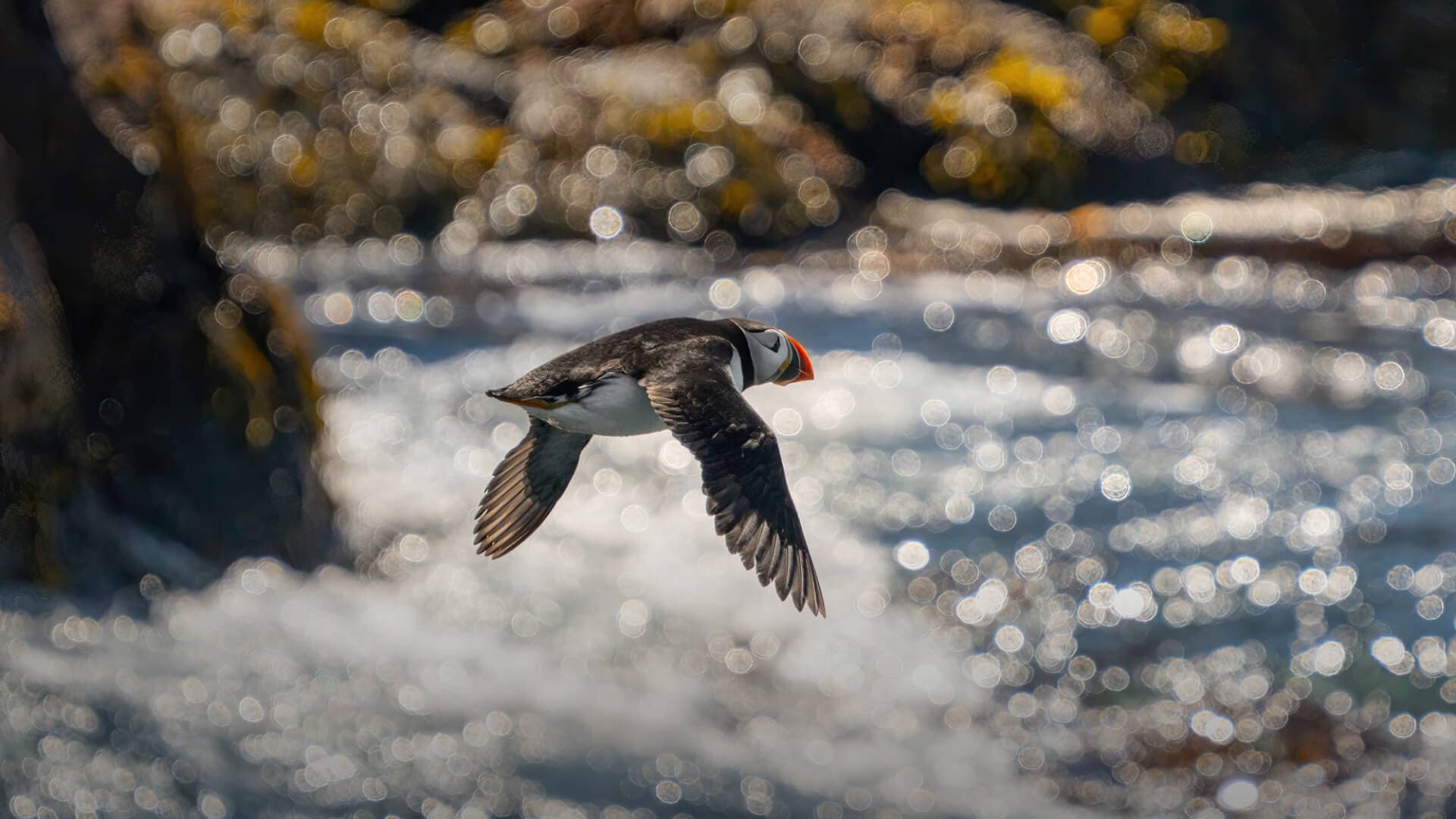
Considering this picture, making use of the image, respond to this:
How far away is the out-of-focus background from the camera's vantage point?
7.28 meters

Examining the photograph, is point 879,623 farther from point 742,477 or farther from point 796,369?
point 742,477

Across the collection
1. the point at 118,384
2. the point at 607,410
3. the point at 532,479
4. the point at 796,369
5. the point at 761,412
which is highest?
the point at 607,410

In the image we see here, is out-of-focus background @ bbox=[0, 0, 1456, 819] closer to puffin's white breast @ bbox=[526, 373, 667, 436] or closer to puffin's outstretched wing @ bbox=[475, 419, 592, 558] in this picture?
puffin's outstretched wing @ bbox=[475, 419, 592, 558]

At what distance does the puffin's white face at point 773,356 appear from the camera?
4.73 metres

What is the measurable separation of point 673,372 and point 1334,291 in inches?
426

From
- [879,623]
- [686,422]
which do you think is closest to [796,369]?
[686,422]

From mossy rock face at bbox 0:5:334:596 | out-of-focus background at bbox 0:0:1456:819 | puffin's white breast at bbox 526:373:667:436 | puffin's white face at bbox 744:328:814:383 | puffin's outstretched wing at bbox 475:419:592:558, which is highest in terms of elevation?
puffin's white breast at bbox 526:373:667:436

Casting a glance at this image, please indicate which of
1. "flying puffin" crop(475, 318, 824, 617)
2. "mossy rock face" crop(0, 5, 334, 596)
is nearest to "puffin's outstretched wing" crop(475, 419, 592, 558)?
"flying puffin" crop(475, 318, 824, 617)

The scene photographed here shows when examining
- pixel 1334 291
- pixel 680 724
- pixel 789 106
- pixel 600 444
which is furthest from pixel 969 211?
pixel 680 724

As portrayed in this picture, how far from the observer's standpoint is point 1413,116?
17312 millimetres

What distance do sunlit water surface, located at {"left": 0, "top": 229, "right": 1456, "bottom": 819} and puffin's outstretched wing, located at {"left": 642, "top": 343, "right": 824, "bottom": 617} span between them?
3.58 metres

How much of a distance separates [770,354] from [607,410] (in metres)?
0.74

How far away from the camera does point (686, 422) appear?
392 cm

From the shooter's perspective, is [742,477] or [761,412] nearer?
[742,477]
